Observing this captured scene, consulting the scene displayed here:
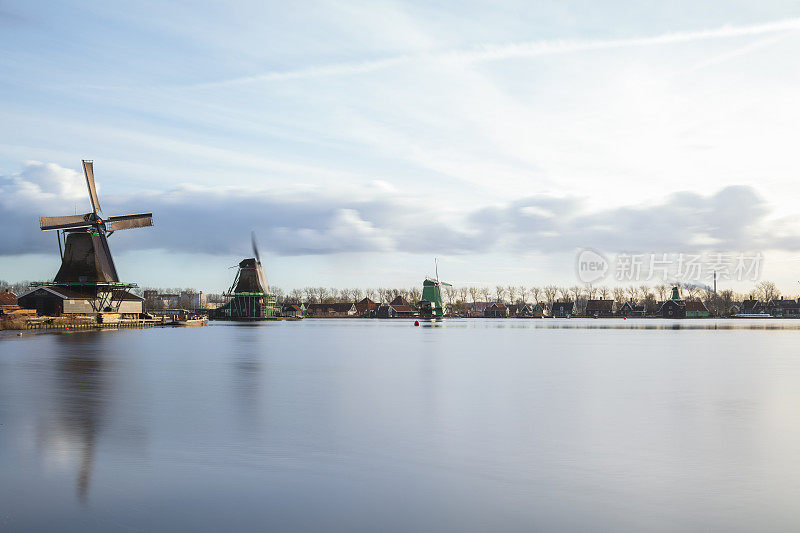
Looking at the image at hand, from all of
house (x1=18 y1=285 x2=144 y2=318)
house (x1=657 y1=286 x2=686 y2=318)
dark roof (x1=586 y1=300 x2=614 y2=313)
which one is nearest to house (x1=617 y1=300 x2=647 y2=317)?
dark roof (x1=586 y1=300 x2=614 y2=313)

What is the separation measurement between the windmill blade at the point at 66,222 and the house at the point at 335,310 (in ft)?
406

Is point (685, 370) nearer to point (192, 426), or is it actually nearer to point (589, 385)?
point (589, 385)

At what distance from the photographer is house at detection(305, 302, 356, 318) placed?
640ft

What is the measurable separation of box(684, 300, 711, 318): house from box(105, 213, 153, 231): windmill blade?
13868cm

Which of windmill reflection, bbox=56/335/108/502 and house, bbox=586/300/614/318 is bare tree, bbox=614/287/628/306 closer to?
house, bbox=586/300/614/318

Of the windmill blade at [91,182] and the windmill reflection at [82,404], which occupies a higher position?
the windmill blade at [91,182]

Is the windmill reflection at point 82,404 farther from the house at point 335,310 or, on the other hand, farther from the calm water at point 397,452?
the house at point 335,310

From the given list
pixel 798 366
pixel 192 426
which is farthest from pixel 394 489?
pixel 798 366

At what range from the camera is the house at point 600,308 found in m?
186

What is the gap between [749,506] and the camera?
30.2ft

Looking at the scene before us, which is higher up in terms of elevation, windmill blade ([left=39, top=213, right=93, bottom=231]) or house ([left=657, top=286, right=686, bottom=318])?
windmill blade ([left=39, top=213, right=93, bottom=231])

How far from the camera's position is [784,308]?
181 meters

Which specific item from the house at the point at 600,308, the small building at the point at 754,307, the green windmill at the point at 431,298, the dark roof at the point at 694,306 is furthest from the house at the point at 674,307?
the green windmill at the point at 431,298

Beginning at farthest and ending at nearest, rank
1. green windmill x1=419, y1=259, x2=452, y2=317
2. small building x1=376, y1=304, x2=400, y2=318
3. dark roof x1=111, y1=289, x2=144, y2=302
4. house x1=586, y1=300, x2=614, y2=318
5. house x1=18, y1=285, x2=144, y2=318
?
house x1=586, y1=300, x2=614, y2=318 → small building x1=376, y1=304, x2=400, y2=318 → green windmill x1=419, y1=259, x2=452, y2=317 → dark roof x1=111, y1=289, x2=144, y2=302 → house x1=18, y1=285, x2=144, y2=318
